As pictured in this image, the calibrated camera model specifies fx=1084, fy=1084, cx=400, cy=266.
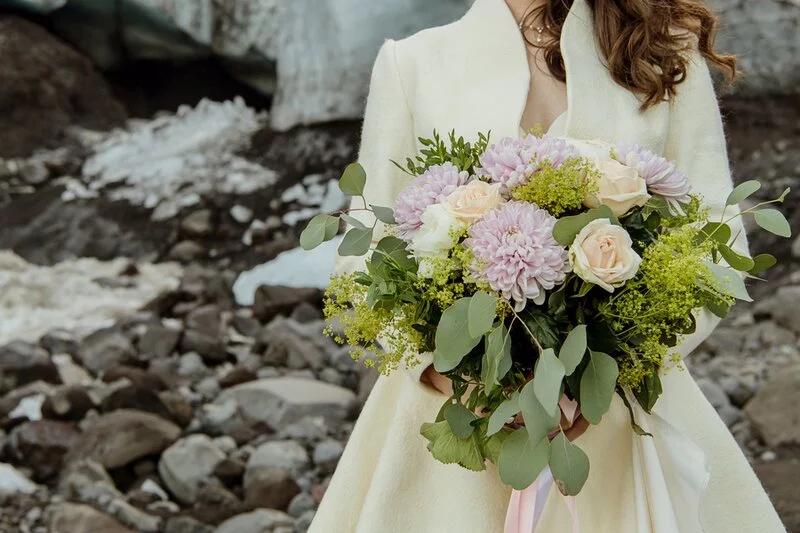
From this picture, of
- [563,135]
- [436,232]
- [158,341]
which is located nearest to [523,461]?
[436,232]

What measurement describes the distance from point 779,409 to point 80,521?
2376 millimetres

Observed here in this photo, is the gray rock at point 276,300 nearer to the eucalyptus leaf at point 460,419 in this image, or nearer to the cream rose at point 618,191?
the eucalyptus leaf at point 460,419

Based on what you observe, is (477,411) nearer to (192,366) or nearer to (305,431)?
(305,431)

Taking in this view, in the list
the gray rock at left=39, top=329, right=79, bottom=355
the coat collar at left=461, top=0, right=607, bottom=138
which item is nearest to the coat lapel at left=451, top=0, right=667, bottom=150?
the coat collar at left=461, top=0, right=607, bottom=138

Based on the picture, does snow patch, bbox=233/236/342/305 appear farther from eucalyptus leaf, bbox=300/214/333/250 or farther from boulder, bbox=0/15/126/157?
eucalyptus leaf, bbox=300/214/333/250

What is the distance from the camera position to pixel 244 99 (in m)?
4.13

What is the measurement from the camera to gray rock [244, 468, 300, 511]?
11.7ft

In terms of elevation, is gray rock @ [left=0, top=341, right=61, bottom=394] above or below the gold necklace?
below

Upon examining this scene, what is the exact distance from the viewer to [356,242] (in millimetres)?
1392

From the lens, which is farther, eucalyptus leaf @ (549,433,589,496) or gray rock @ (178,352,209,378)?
gray rock @ (178,352,209,378)

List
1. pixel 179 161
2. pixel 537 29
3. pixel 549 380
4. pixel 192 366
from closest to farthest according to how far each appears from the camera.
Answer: pixel 549 380 → pixel 537 29 → pixel 192 366 → pixel 179 161

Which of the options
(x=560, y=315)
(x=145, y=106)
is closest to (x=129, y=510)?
(x=145, y=106)

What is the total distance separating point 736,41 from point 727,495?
2897 millimetres

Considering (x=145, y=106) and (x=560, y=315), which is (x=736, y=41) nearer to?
(x=145, y=106)
